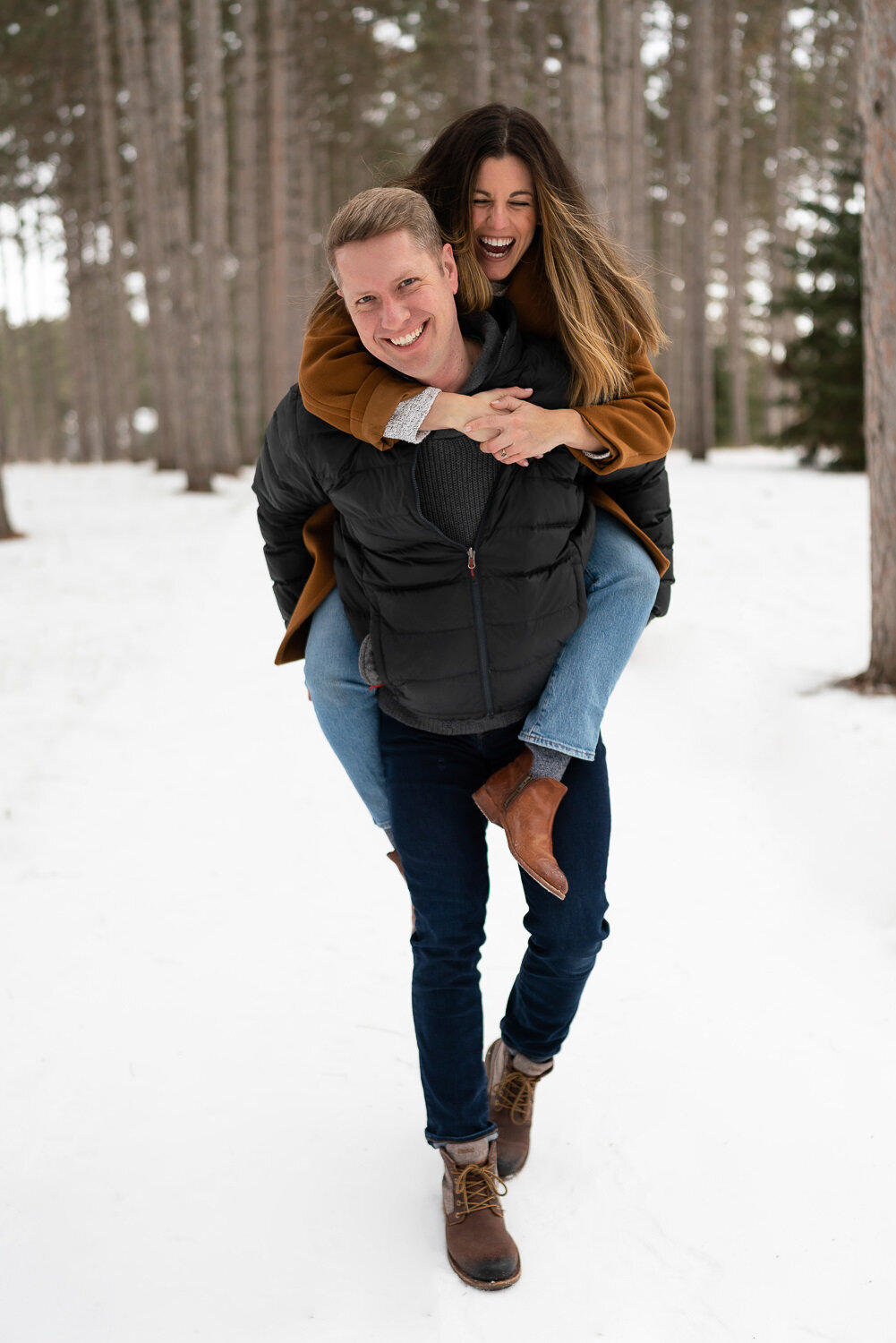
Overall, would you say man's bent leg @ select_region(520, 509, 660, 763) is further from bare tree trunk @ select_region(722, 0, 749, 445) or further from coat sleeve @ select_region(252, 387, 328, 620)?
bare tree trunk @ select_region(722, 0, 749, 445)

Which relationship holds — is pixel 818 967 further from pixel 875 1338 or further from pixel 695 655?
pixel 695 655

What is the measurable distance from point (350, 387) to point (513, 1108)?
181 cm

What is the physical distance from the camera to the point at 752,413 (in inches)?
1310

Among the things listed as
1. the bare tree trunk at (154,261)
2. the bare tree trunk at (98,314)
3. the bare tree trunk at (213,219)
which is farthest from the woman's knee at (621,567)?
the bare tree trunk at (98,314)

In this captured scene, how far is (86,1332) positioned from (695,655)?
4.64m

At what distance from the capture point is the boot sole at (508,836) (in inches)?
84.3

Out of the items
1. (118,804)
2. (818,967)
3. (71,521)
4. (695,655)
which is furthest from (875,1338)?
(71,521)

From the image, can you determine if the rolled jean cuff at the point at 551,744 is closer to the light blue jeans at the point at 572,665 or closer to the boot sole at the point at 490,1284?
the light blue jeans at the point at 572,665

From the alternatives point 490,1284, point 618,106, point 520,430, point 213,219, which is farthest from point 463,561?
point 213,219

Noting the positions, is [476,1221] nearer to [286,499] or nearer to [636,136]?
[286,499]

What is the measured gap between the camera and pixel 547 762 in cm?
222

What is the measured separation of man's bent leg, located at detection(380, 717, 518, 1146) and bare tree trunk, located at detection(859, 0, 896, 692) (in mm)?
3411

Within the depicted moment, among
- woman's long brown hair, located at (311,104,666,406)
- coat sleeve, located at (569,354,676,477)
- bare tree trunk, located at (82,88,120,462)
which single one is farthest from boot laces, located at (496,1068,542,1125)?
bare tree trunk, located at (82,88,120,462)

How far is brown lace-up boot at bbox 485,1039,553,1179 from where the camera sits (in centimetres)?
260
